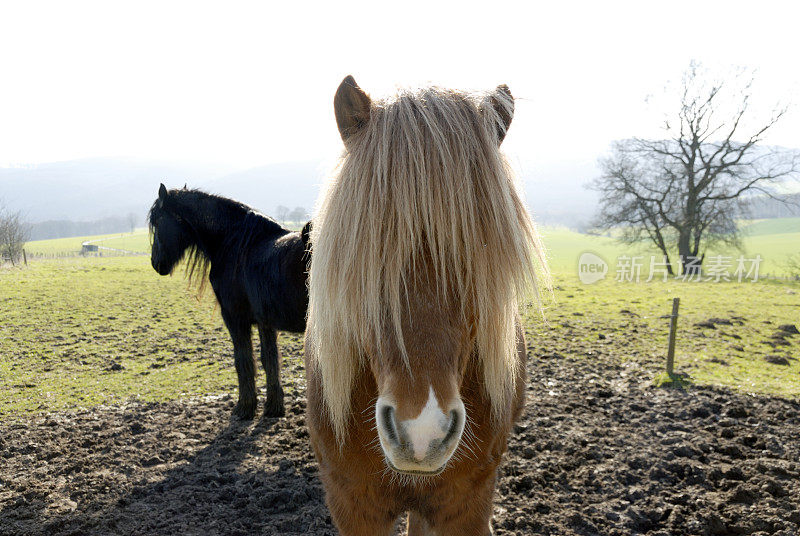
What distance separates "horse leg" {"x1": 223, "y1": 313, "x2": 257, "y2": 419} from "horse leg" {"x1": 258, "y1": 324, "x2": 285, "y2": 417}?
0.19 m

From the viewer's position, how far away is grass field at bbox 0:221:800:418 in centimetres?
590

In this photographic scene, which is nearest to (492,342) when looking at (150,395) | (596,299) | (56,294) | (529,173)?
(529,173)

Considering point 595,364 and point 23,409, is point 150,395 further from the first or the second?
point 595,364

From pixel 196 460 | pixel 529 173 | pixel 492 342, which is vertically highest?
pixel 529 173

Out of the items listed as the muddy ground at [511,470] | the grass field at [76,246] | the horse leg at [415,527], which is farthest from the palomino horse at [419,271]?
the grass field at [76,246]

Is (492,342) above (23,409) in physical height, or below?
above

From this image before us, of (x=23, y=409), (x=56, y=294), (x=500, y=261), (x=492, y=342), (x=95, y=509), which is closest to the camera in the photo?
(x=500, y=261)

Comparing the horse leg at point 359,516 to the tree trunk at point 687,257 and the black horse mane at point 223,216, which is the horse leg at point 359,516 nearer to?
the black horse mane at point 223,216

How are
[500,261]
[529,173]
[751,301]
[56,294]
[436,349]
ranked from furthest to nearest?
[56,294] < [751,301] < [529,173] < [500,261] < [436,349]

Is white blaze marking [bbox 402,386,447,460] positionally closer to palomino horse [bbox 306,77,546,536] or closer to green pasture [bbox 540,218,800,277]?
palomino horse [bbox 306,77,546,536]

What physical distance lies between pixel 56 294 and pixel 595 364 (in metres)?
15.5

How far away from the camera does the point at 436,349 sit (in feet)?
4.09

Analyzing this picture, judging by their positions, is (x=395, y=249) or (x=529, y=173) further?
(x=529, y=173)

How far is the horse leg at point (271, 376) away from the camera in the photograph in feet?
16.7
